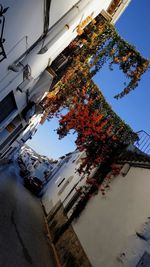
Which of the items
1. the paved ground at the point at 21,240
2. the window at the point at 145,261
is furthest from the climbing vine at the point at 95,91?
the window at the point at 145,261

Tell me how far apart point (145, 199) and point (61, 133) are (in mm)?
11320

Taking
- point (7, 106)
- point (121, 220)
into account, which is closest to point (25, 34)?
point (7, 106)

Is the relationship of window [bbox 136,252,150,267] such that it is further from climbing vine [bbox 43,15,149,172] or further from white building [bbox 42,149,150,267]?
climbing vine [bbox 43,15,149,172]

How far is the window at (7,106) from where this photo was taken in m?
12.2

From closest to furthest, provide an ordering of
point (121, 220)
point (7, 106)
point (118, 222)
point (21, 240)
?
point (121, 220), point (118, 222), point (21, 240), point (7, 106)

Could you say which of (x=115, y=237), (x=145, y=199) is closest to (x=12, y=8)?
(x=145, y=199)

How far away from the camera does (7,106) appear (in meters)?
13.2

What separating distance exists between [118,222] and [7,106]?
276 inches

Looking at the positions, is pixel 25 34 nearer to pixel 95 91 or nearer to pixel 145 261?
pixel 145 261

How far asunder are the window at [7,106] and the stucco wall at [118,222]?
6108mm

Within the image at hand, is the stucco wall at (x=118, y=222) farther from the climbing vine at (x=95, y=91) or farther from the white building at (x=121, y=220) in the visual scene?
the climbing vine at (x=95, y=91)

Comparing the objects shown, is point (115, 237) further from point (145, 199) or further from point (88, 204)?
point (88, 204)

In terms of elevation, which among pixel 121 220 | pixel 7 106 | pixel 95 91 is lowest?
pixel 121 220

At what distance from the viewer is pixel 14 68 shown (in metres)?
9.16
